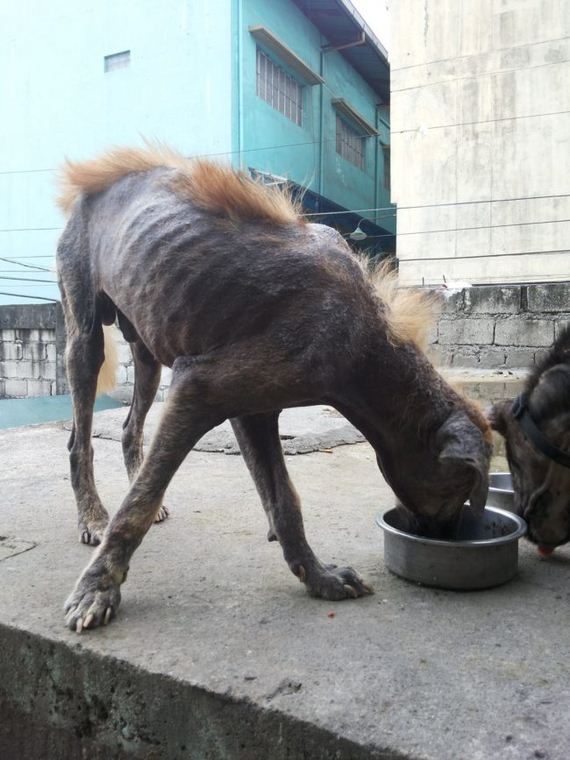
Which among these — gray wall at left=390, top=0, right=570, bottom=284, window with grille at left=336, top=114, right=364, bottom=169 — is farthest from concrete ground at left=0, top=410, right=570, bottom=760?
window with grille at left=336, top=114, right=364, bottom=169

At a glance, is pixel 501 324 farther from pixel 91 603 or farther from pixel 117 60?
pixel 117 60

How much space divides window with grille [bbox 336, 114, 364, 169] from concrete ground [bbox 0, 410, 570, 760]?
15695 millimetres

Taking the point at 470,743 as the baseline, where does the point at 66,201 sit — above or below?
above

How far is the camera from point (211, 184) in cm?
221

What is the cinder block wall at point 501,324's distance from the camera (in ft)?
27.3

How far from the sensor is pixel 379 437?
2.12 metres

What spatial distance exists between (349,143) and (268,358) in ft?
55.5

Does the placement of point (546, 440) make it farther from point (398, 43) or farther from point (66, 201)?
point (398, 43)

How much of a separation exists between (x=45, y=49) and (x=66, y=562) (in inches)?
634

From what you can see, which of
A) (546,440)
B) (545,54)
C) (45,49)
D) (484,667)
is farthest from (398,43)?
(484,667)

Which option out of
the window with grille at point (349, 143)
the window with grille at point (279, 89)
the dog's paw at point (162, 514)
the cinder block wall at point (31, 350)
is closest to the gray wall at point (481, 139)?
the window with grille at point (279, 89)

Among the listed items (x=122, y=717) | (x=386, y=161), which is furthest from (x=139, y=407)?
(x=386, y=161)

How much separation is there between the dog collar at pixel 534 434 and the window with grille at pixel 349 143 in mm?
15290

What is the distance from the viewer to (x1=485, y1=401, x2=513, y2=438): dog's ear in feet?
8.27
